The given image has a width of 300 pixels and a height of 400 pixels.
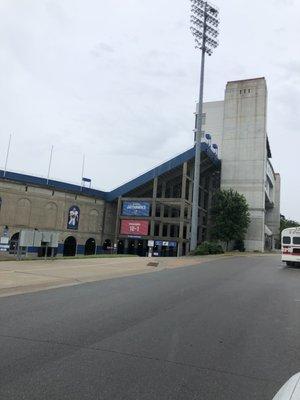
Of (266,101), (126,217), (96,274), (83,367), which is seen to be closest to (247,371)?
(83,367)

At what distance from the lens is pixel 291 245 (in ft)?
99.8

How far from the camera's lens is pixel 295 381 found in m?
3.12

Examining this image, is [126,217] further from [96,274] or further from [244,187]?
[96,274]

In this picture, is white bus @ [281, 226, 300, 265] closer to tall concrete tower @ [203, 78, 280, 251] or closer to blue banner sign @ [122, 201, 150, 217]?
blue banner sign @ [122, 201, 150, 217]

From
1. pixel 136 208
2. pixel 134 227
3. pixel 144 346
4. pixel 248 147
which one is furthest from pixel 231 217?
pixel 144 346

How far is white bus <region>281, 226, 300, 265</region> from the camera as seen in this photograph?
30078 millimetres

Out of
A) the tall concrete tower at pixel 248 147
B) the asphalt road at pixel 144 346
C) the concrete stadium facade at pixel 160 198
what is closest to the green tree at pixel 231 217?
the tall concrete tower at pixel 248 147

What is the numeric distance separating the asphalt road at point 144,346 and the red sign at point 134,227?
5425 centimetres

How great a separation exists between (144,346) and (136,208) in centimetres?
6148

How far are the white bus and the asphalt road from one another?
18.0 metres

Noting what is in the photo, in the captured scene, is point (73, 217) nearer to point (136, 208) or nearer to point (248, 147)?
point (136, 208)

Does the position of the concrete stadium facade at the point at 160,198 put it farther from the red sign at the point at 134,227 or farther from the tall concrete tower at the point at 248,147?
the red sign at the point at 134,227

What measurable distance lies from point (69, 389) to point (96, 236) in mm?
64786

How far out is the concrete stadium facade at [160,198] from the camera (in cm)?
6037
